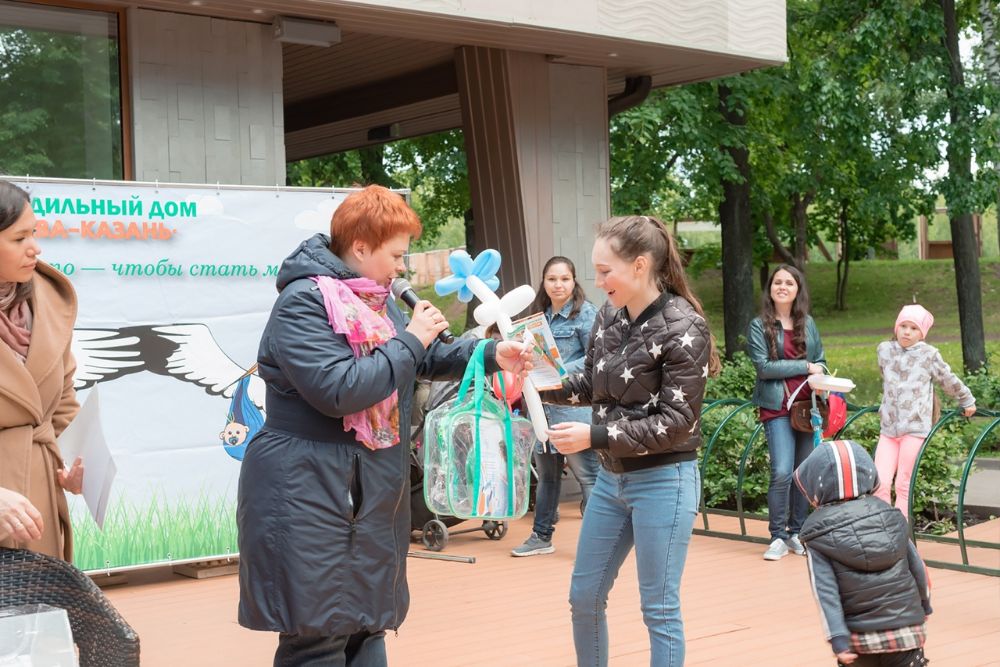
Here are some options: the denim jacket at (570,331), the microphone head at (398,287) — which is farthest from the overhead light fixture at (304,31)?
the microphone head at (398,287)

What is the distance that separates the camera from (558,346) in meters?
8.16

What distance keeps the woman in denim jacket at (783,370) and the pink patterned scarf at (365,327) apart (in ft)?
15.5

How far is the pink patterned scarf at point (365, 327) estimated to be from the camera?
130 inches

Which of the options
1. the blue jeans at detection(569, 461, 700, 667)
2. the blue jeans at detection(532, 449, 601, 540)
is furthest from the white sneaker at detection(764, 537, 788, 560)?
the blue jeans at detection(569, 461, 700, 667)

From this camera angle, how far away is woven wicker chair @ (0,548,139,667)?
2736 mm

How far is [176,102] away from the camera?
8.16 m

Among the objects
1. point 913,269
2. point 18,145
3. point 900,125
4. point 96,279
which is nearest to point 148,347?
point 96,279

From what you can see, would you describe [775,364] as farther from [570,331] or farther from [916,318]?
[570,331]

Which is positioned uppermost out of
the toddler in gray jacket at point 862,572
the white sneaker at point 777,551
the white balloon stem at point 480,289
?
the white balloon stem at point 480,289

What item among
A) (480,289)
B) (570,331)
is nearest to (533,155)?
(570,331)

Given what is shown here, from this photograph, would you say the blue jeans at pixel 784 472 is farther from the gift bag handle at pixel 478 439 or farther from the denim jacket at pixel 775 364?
the gift bag handle at pixel 478 439

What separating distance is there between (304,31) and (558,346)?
2.86 metres

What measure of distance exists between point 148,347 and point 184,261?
560 millimetres

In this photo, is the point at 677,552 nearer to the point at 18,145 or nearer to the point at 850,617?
the point at 850,617
